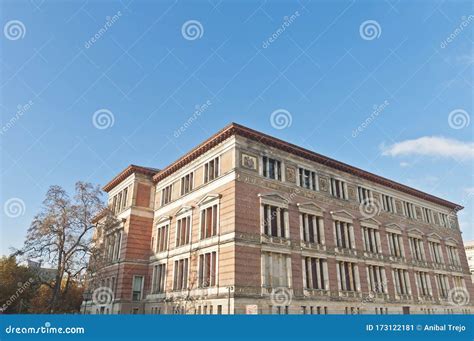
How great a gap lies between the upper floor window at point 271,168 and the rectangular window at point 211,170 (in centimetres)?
384

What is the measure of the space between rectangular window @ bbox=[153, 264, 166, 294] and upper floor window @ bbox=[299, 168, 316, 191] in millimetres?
14405

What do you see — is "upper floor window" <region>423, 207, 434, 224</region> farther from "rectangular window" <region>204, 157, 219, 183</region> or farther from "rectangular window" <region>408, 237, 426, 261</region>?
"rectangular window" <region>204, 157, 219, 183</region>

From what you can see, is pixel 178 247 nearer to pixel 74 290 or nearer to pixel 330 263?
pixel 330 263

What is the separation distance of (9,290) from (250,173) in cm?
3932

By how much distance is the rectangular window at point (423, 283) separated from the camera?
35.4 metres

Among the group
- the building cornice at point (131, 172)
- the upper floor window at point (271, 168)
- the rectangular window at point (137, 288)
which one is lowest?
the rectangular window at point (137, 288)

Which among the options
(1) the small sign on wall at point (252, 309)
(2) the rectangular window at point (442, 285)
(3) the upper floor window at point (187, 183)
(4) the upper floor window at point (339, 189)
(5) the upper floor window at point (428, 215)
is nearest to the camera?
(1) the small sign on wall at point (252, 309)

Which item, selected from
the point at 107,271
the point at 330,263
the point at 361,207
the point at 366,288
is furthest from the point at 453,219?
the point at 107,271

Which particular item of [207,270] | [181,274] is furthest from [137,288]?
[207,270]

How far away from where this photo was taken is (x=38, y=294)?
4806cm

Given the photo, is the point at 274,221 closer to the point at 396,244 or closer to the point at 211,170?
the point at 211,170

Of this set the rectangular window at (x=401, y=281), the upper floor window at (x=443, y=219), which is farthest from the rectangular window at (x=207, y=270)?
the upper floor window at (x=443, y=219)

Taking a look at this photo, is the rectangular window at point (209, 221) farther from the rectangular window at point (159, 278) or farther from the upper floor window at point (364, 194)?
the upper floor window at point (364, 194)

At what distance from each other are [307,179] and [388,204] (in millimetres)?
12512
